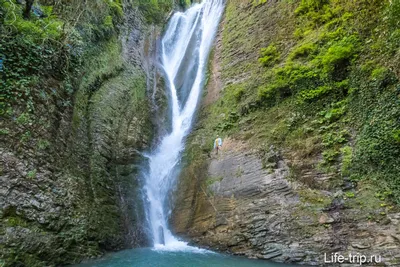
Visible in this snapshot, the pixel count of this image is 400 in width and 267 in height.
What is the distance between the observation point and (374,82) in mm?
7387

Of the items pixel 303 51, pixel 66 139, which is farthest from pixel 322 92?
pixel 66 139

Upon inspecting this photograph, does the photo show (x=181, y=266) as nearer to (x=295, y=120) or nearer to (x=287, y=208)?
(x=287, y=208)

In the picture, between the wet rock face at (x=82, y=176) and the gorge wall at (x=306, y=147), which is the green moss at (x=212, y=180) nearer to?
the gorge wall at (x=306, y=147)

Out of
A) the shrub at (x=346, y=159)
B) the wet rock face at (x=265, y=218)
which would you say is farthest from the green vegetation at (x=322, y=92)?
the wet rock face at (x=265, y=218)

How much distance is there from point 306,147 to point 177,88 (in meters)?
8.98

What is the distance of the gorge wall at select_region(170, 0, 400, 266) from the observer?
677 cm

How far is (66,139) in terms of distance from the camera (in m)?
8.49

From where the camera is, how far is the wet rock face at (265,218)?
21.6 ft

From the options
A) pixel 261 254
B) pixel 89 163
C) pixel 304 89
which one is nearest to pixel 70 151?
pixel 89 163

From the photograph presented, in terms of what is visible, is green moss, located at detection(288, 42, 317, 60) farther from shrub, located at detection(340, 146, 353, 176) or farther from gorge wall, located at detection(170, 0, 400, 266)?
shrub, located at detection(340, 146, 353, 176)

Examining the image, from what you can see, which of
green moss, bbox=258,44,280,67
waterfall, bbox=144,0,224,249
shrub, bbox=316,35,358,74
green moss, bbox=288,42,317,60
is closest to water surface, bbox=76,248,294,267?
waterfall, bbox=144,0,224,249

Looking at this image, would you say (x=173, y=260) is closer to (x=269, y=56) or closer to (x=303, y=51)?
(x=303, y=51)

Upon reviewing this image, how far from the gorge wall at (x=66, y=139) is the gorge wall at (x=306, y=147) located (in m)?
2.49

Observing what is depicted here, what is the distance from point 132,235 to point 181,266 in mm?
3195
